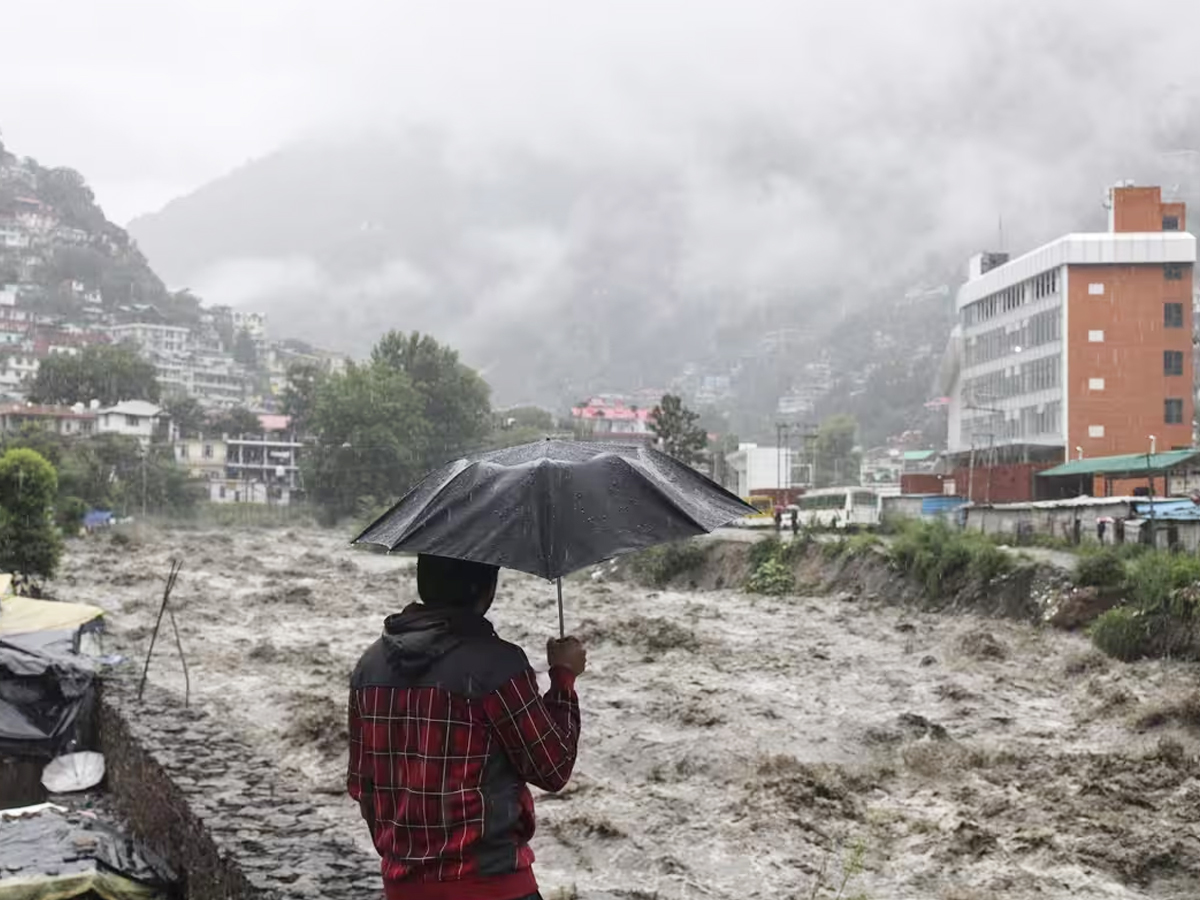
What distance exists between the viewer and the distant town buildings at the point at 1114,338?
45406 millimetres

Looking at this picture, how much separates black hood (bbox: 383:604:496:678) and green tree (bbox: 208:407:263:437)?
82.1 metres

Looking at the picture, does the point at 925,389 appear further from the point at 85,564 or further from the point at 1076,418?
the point at 85,564

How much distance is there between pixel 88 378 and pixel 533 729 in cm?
7878

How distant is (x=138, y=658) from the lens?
52.1ft

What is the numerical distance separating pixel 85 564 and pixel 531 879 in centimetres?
3567

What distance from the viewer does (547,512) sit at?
8.25 ft

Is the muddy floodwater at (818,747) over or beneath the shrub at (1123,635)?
beneath

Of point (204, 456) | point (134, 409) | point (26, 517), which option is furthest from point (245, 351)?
point (26, 517)

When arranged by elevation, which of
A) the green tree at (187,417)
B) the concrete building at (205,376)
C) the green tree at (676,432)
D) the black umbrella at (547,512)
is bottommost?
the black umbrella at (547,512)

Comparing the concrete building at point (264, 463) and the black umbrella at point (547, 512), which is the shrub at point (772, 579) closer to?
the black umbrella at point (547, 512)

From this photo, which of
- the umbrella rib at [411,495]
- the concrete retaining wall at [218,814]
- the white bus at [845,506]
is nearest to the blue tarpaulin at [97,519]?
the white bus at [845,506]

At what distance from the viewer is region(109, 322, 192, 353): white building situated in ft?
379

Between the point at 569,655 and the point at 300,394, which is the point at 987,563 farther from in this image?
the point at 300,394

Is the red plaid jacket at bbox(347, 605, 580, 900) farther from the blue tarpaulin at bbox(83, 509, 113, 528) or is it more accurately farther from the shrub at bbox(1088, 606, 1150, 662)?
the blue tarpaulin at bbox(83, 509, 113, 528)
